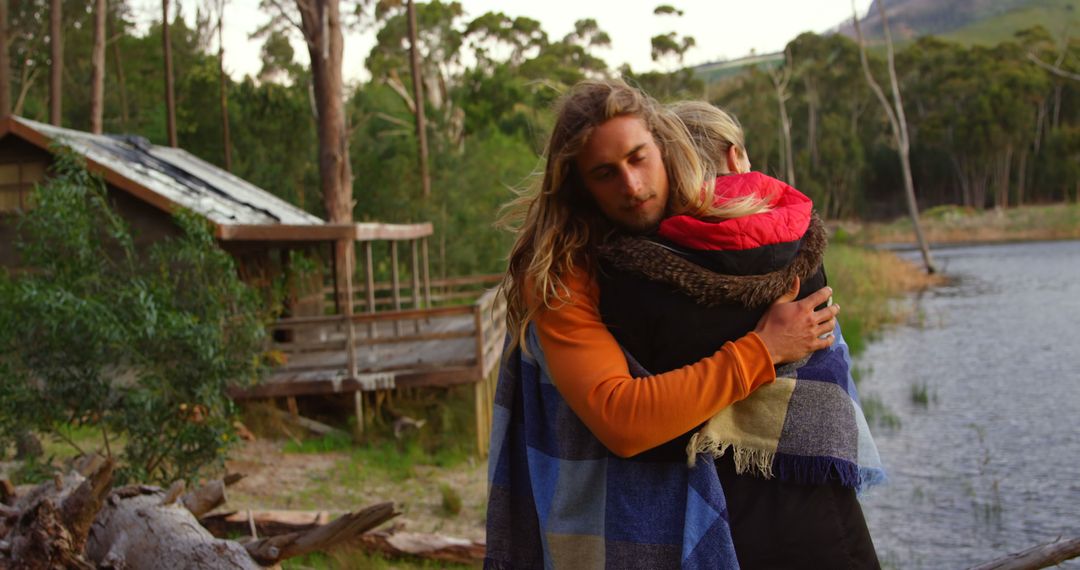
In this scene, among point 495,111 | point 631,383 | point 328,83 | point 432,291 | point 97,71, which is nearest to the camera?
point 631,383

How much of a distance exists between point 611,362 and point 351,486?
30.7ft

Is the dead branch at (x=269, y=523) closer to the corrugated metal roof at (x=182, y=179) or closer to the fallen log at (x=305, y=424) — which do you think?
the corrugated metal roof at (x=182, y=179)

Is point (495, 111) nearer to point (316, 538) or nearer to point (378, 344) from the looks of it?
point (378, 344)

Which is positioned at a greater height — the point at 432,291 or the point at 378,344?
the point at 378,344

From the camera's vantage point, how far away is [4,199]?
13180mm

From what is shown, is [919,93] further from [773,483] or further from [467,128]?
[773,483]

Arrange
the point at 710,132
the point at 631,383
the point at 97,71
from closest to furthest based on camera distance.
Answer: the point at 631,383 → the point at 710,132 → the point at 97,71

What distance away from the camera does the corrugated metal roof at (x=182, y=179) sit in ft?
41.2

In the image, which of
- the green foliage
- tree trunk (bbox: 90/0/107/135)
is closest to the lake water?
the green foliage

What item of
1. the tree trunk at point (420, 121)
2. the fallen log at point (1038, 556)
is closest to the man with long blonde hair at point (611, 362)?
the fallen log at point (1038, 556)

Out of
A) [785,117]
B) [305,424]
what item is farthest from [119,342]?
[785,117]

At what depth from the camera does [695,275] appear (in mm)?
2084

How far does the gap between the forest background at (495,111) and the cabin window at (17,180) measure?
605cm

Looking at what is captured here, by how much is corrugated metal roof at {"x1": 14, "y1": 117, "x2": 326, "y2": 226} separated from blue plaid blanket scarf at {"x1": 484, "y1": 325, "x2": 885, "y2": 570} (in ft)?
33.4
